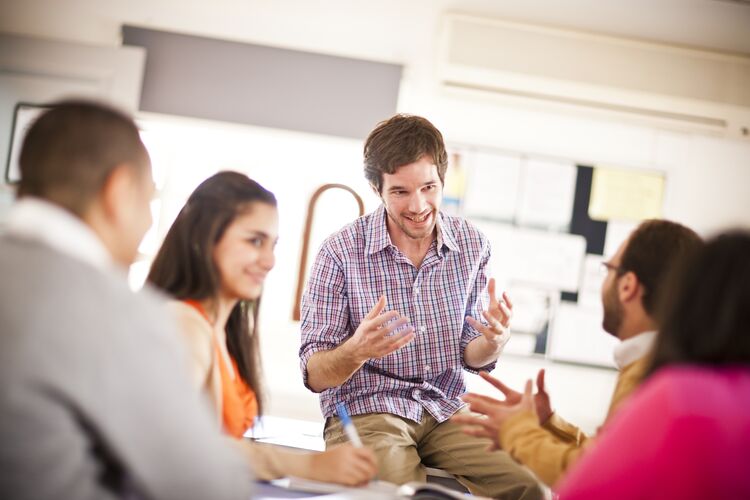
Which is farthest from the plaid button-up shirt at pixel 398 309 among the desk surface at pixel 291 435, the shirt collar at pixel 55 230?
the shirt collar at pixel 55 230

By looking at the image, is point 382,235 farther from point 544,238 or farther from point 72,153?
point 544,238

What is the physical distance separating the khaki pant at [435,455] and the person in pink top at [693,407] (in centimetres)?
87

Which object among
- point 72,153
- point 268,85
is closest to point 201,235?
point 72,153

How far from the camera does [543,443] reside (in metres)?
1.38

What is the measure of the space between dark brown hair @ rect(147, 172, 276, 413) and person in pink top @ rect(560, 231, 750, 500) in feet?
2.61

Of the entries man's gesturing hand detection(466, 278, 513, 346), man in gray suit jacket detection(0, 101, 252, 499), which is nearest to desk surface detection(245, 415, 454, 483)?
man's gesturing hand detection(466, 278, 513, 346)

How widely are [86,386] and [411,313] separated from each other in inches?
55.7

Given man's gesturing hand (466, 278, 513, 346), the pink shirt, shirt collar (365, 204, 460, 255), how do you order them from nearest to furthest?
the pink shirt < man's gesturing hand (466, 278, 513, 346) < shirt collar (365, 204, 460, 255)

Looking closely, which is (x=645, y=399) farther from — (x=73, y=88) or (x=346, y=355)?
(x=73, y=88)

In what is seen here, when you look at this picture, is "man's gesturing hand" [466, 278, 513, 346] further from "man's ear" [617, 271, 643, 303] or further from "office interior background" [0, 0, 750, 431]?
"office interior background" [0, 0, 750, 431]

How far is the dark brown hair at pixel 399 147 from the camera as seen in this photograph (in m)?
2.17

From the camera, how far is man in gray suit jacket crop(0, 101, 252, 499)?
81 cm

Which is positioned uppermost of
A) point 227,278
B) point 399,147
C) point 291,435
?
point 399,147

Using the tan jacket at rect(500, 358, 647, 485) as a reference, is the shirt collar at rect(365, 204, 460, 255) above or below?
above
